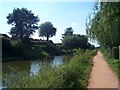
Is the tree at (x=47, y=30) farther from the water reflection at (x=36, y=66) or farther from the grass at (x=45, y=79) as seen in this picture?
the grass at (x=45, y=79)

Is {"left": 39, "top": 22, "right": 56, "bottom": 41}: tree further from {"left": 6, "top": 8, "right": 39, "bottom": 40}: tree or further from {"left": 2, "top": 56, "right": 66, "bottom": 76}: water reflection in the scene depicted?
{"left": 2, "top": 56, "right": 66, "bottom": 76}: water reflection

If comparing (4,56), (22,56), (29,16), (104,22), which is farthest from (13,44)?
(104,22)

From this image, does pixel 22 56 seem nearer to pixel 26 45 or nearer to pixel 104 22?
pixel 26 45

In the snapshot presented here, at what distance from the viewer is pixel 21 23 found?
73562 mm

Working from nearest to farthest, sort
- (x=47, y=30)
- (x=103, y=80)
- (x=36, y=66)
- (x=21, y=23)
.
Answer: (x=103, y=80)
(x=36, y=66)
(x=21, y=23)
(x=47, y=30)

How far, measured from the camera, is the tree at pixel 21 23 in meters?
72.4

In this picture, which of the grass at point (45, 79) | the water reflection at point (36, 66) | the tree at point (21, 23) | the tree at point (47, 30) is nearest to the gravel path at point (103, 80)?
the grass at point (45, 79)

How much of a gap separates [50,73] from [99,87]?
311cm

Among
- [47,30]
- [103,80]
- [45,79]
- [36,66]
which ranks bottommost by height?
[36,66]

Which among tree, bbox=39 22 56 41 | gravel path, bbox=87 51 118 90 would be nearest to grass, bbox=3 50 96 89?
gravel path, bbox=87 51 118 90

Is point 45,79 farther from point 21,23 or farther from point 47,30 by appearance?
point 47,30

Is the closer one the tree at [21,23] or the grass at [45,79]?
the grass at [45,79]

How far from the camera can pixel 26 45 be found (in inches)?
2527

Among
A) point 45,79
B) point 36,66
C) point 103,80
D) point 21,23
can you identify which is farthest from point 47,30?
point 45,79
